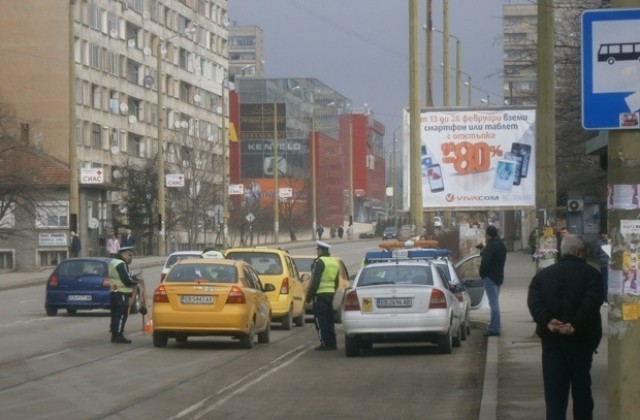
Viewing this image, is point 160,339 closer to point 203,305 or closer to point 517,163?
point 203,305

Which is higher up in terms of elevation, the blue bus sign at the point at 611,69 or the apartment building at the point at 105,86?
the apartment building at the point at 105,86

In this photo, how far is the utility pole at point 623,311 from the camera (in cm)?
816

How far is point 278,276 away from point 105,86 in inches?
2494

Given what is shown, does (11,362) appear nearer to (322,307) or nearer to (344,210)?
(322,307)

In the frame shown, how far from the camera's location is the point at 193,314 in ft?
70.5

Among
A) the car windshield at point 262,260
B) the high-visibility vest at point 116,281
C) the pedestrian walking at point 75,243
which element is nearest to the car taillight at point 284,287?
the car windshield at point 262,260

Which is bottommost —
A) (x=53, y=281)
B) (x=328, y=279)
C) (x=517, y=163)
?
(x=53, y=281)

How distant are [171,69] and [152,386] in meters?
87.2

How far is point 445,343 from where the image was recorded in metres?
20.2

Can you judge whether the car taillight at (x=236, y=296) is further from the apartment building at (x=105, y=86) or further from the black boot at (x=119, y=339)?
the apartment building at (x=105, y=86)

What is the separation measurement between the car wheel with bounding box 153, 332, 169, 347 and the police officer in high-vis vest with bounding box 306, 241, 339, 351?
2503mm

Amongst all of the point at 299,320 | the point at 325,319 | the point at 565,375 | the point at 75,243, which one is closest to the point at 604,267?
the point at 325,319

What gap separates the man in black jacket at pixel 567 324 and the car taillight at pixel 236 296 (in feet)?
38.9

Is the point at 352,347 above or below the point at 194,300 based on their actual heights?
below
